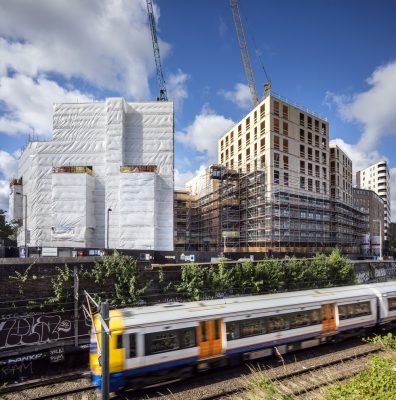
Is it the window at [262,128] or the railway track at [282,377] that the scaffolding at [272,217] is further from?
the railway track at [282,377]

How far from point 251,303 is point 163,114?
3591 cm

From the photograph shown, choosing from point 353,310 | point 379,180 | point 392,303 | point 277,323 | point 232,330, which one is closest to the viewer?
point 232,330

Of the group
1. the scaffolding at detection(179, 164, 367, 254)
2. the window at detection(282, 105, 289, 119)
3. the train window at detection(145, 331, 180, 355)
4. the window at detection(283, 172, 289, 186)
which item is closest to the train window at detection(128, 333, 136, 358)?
the train window at detection(145, 331, 180, 355)

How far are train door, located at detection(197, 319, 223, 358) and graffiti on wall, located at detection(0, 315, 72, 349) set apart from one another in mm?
7843

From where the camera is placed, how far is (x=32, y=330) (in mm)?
14359

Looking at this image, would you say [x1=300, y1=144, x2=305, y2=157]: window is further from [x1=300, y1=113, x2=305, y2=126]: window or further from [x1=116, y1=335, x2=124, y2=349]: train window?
[x1=116, y1=335, x2=124, y2=349]: train window

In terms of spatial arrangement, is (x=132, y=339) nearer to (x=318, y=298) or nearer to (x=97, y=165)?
(x=318, y=298)

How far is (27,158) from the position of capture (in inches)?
1927

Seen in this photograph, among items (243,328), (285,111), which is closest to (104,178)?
(285,111)

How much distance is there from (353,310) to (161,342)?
10860 mm

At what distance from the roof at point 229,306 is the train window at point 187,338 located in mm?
480

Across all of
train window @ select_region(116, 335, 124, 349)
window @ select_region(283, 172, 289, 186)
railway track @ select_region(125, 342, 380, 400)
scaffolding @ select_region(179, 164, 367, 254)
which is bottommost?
railway track @ select_region(125, 342, 380, 400)

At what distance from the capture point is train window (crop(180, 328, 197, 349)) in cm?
1118

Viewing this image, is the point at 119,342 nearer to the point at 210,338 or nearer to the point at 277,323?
the point at 210,338
